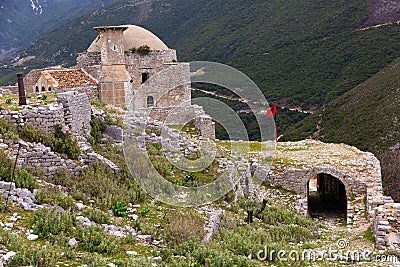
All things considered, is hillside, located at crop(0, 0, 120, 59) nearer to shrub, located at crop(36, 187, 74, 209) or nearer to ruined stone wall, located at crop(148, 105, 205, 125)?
ruined stone wall, located at crop(148, 105, 205, 125)

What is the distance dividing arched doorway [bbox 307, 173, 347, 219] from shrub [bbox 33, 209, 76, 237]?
10.7 metres

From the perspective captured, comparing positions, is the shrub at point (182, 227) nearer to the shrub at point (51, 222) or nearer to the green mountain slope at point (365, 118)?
the shrub at point (51, 222)

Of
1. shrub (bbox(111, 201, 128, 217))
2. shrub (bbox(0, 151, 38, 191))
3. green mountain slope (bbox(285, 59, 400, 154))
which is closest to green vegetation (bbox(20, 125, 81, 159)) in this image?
shrub (bbox(0, 151, 38, 191))

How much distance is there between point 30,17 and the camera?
14362cm

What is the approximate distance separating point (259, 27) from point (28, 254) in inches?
2519

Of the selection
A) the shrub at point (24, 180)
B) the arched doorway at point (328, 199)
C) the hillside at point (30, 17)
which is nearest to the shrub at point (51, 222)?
the shrub at point (24, 180)

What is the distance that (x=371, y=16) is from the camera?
55.4 m

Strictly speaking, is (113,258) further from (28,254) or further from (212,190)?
(212,190)

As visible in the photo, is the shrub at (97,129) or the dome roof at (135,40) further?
the dome roof at (135,40)

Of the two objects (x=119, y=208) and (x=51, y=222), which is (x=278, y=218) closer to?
(x=119, y=208)

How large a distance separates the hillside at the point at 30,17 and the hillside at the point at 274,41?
36.3 m

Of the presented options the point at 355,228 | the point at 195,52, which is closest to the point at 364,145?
the point at 355,228

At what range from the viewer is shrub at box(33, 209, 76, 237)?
6.70 meters

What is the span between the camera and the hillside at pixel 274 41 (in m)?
46.2
